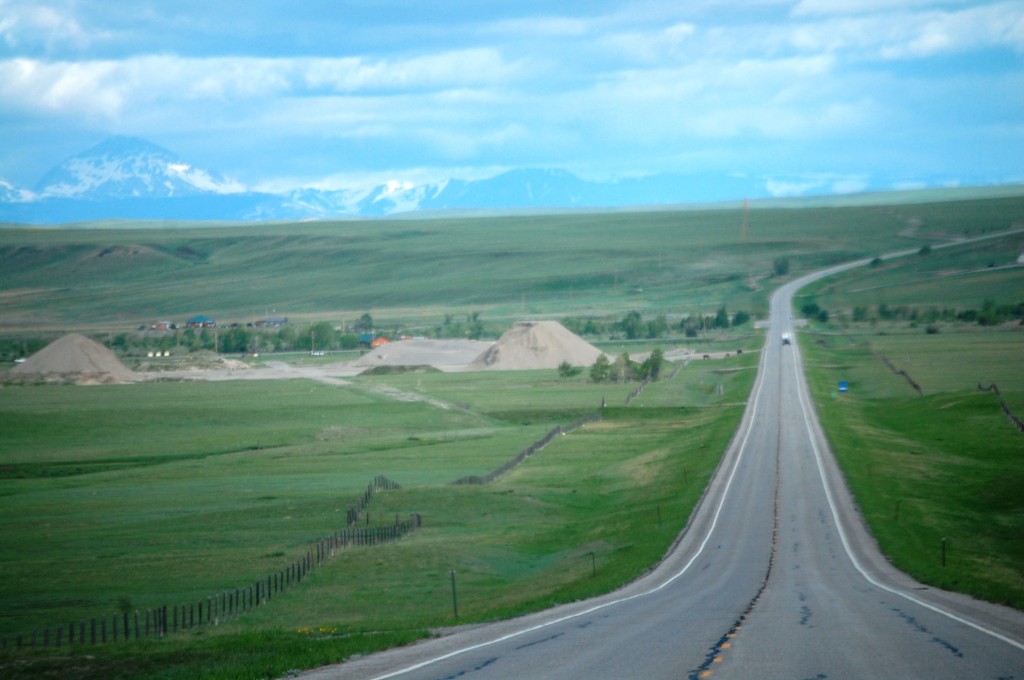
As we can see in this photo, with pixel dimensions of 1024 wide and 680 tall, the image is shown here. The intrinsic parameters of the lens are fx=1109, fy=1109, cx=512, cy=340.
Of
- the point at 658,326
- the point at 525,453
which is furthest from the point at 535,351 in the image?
the point at 525,453

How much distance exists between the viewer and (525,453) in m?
63.4

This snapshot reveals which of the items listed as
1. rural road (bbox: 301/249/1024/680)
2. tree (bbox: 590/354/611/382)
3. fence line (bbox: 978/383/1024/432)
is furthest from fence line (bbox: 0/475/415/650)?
tree (bbox: 590/354/611/382)

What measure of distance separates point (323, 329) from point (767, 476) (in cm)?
11826

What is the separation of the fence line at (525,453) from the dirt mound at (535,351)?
38398mm

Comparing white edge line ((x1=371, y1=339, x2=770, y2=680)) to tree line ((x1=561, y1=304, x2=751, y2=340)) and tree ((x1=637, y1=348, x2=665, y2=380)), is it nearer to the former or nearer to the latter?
tree ((x1=637, y1=348, x2=665, y2=380))

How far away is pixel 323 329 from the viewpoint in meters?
159

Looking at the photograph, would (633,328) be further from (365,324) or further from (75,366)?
(75,366)

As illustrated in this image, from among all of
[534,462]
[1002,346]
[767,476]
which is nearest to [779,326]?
[1002,346]

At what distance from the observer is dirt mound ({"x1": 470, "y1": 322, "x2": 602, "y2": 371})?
393 ft

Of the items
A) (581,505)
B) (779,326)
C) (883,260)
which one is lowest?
(581,505)

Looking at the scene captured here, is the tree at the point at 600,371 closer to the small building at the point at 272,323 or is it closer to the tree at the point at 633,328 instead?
the tree at the point at 633,328

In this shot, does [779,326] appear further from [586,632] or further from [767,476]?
[586,632]

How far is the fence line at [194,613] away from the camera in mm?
26094

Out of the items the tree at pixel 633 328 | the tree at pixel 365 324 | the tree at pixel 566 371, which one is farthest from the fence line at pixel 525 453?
the tree at pixel 365 324
